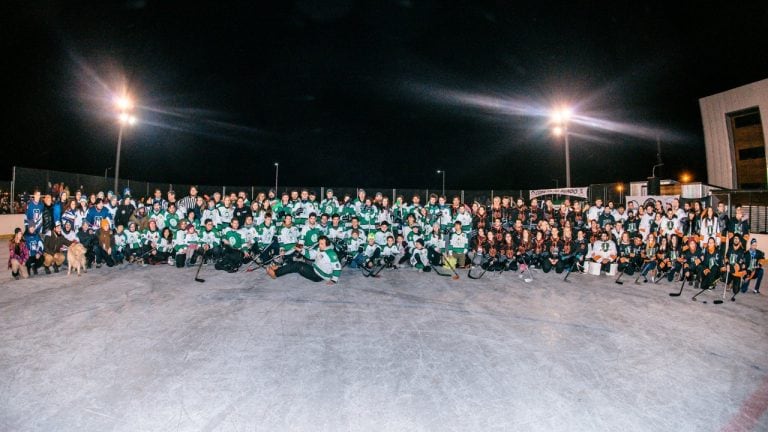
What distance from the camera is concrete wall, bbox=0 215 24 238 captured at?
15.2 meters

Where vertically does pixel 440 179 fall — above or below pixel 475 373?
above

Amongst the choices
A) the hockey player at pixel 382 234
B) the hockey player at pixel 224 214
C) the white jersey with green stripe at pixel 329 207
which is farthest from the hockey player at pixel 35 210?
the hockey player at pixel 382 234

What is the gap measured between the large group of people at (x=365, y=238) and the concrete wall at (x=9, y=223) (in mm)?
8978

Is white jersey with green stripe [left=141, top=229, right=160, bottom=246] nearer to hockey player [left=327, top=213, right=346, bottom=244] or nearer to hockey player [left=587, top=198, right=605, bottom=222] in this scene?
hockey player [left=327, top=213, right=346, bottom=244]

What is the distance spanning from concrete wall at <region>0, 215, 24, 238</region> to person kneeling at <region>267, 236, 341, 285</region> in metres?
15.0

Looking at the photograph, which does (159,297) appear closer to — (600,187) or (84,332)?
(84,332)

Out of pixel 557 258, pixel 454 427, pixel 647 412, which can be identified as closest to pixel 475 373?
pixel 454 427

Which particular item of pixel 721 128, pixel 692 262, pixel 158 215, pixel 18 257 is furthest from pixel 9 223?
pixel 721 128

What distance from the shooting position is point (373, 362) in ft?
11.9

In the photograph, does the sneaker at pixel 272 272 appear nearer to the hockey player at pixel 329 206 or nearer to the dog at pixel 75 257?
the hockey player at pixel 329 206

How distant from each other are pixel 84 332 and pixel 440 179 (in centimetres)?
4729

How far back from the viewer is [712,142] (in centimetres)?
2641

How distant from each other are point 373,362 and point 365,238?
6079 mm

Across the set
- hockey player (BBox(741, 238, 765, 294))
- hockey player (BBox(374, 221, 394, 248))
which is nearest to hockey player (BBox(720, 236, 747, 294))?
hockey player (BBox(741, 238, 765, 294))
